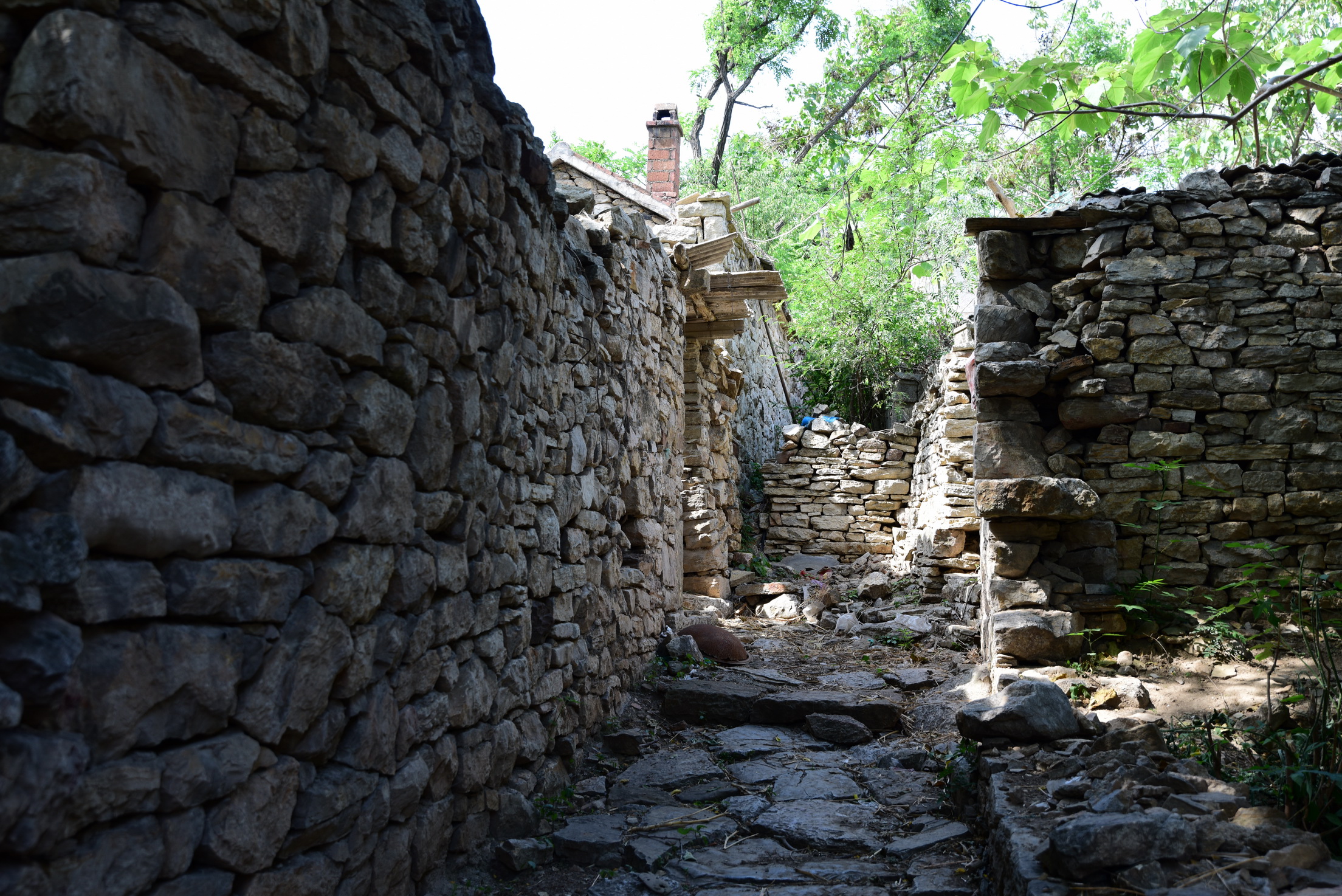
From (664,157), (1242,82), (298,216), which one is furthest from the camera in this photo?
(664,157)

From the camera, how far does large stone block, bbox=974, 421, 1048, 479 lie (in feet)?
17.2

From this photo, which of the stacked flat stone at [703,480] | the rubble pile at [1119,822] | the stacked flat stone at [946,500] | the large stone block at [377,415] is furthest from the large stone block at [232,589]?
the stacked flat stone at [946,500]

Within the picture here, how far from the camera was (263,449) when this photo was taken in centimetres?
191

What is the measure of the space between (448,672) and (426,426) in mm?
805

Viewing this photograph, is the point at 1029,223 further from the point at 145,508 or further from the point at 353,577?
→ the point at 145,508

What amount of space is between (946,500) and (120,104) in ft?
28.1

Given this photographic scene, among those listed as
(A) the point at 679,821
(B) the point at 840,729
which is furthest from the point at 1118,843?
(B) the point at 840,729

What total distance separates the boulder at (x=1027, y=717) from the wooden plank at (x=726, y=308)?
15.9 ft

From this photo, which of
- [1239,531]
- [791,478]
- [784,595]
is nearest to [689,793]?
[1239,531]

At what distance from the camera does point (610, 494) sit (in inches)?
196

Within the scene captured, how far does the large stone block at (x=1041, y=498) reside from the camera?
16.3ft

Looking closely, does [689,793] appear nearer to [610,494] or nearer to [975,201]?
[610,494]

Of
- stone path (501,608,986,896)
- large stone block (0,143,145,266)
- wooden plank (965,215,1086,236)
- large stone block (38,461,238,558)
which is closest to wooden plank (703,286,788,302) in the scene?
wooden plank (965,215,1086,236)

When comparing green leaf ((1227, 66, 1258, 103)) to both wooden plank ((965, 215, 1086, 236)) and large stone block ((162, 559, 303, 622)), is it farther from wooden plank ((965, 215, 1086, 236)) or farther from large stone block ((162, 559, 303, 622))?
large stone block ((162, 559, 303, 622))
